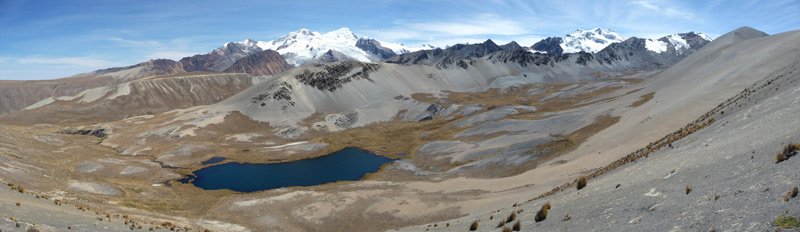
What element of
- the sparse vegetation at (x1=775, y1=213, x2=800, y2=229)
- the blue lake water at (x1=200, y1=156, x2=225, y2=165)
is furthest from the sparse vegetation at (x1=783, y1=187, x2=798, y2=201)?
the blue lake water at (x1=200, y1=156, x2=225, y2=165)

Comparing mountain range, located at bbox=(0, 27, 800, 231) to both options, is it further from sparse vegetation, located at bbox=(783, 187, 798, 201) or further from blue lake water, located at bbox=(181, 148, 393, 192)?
blue lake water, located at bbox=(181, 148, 393, 192)

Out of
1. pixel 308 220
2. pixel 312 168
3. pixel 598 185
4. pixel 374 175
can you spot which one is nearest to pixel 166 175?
pixel 312 168

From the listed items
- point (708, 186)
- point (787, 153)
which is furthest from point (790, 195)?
point (787, 153)

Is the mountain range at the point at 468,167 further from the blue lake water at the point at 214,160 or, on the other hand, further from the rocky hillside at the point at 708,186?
the blue lake water at the point at 214,160

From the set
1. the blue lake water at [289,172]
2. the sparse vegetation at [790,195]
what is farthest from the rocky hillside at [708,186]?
the blue lake water at [289,172]

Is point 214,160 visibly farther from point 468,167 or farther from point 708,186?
point 708,186

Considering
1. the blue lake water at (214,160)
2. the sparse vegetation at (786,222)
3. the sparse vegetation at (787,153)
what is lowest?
the blue lake water at (214,160)
